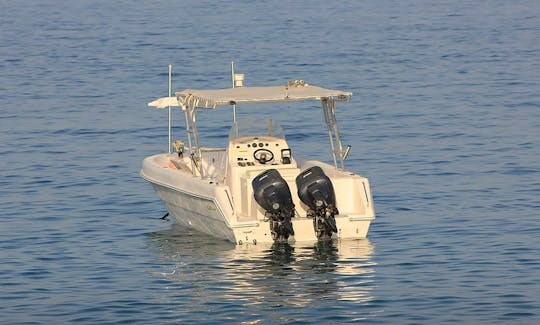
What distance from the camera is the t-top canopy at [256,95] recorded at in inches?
941

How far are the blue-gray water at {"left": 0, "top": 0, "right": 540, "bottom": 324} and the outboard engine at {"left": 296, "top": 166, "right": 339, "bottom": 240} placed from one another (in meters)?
A: 0.33

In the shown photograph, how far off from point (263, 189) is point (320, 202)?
984mm

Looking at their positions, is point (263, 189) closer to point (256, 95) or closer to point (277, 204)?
point (277, 204)

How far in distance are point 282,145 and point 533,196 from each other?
6665mm

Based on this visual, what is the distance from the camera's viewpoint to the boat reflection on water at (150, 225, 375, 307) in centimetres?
1978

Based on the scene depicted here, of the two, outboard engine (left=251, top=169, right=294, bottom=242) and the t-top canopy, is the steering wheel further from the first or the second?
outboard engine (left=251, top=169, right=294, bottom=242)

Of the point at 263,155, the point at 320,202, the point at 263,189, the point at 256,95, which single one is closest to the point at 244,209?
the point at 263,189

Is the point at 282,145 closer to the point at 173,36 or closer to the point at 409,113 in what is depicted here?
the point at 409,113

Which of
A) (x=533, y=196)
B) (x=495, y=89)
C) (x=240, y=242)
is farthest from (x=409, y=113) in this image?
(x=240, y=242)

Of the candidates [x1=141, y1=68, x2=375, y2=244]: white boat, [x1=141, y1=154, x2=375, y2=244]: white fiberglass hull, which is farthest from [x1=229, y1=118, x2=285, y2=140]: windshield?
[x1=141, y1=154, x2=375, y2=244]: white fiberglass hull

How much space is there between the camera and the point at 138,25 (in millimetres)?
80375

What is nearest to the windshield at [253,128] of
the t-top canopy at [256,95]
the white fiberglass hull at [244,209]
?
the t-top canopy at [256,95]

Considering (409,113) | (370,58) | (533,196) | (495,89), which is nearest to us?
(533,196)

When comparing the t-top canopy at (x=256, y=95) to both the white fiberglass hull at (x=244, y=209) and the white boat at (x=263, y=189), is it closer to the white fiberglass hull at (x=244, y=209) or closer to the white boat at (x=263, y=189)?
the white boat at (x=263, y=189)
